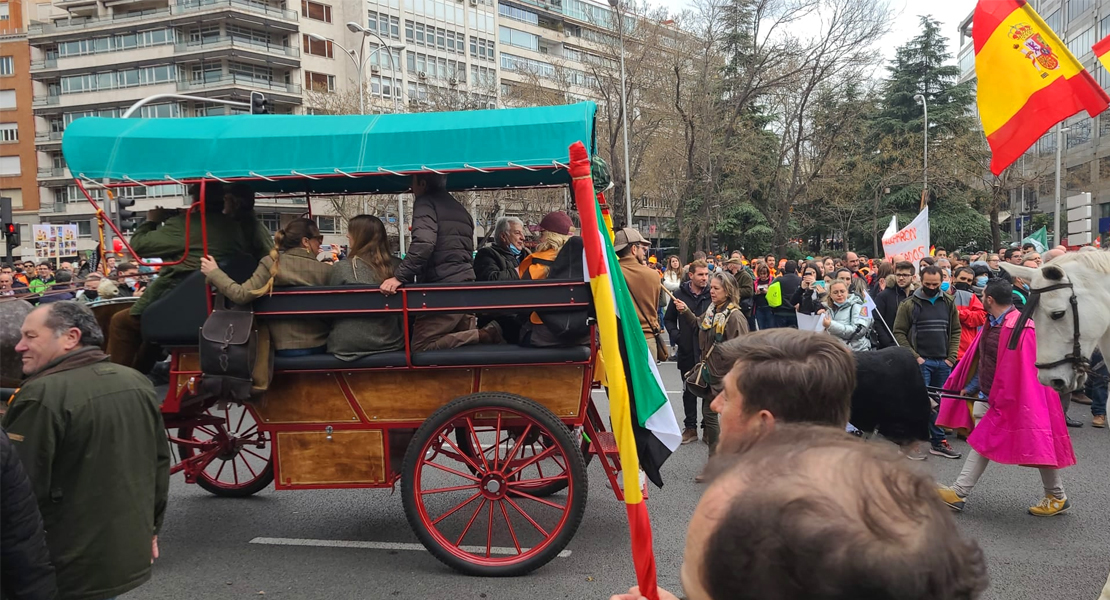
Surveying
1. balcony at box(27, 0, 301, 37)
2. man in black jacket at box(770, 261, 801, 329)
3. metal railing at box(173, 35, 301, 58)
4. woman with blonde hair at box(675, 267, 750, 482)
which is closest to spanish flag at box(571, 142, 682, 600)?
woman with blonde hair at box(675, 267, 750, 482)

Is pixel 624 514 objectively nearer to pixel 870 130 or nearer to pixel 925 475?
pixel 925 475

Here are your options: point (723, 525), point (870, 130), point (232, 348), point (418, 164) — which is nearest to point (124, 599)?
point (232, 348)

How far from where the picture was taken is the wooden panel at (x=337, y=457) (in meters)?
4.88

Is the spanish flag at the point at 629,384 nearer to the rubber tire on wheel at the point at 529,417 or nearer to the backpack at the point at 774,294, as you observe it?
the rubber tire on wheel at the point at 529,417

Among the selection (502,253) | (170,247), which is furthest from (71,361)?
(502,253)

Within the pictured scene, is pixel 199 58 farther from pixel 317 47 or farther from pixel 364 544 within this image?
pixel 364 544

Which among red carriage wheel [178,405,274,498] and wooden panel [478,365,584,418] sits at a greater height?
wooden panel [478,365,584,418]

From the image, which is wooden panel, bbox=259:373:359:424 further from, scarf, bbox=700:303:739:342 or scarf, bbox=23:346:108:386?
scarf, bbox=700:303:739:342

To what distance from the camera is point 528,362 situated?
15.7 feet

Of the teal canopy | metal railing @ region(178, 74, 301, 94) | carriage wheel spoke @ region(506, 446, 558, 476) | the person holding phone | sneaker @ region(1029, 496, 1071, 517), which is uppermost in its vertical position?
metal railing @ region(178, 74, 301, 94)

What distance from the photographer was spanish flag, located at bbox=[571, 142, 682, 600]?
2803 mm

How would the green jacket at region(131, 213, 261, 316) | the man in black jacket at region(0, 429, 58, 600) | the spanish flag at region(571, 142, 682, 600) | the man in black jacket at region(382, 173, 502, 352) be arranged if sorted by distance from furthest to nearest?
the green jacket at region(131, 213, 261, 316), the man in black jacket at region(382, 173, 502, 352), the spanish flag at region(571, 142, 682, 600), the man in black jacket at region(0, 429, 58, 600)

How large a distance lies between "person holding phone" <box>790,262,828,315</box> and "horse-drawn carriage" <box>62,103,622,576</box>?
14.4ft

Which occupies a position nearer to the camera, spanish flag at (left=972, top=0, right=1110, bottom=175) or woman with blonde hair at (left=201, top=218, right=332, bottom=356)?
woman with blonde hair at (left=201, top=218, right=332, bottom=356)
